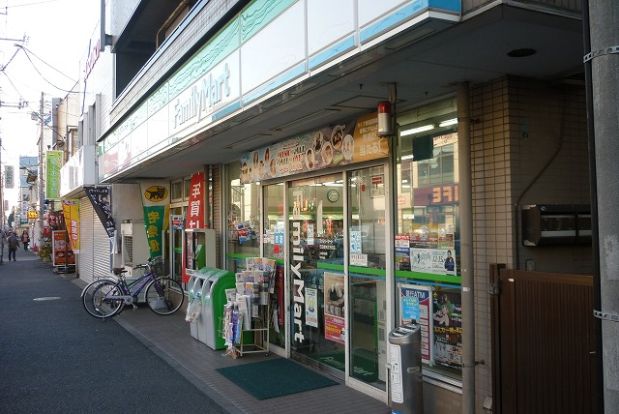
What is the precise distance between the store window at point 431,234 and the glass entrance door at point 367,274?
0.33 metres

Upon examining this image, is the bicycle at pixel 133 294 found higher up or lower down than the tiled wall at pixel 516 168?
lower down

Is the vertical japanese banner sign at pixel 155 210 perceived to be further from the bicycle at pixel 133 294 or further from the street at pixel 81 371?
the street at pixel 81 371

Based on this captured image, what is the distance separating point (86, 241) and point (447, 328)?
61.0 ft

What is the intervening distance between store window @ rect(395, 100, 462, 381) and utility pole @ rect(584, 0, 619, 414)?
9.24 feet

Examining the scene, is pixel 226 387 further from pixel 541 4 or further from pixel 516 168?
pixel 541 4

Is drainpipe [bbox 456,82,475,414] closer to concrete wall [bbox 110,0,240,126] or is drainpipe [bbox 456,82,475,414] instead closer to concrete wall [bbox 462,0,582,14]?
concrete wall [bbox 462,0,582,14]

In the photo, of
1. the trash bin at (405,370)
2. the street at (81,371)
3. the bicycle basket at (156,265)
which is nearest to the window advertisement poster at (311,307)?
the street at (81,371)

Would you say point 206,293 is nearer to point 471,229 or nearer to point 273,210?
point 273,210

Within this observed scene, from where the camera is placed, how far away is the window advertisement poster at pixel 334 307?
6.82 meters

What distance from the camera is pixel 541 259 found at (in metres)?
4.60

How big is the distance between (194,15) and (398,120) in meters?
3.72

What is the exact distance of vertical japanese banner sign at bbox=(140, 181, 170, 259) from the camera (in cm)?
1374

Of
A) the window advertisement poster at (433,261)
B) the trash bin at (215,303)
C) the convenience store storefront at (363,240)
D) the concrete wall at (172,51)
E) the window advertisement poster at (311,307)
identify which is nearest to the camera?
the window advertisement poster at (433,261)

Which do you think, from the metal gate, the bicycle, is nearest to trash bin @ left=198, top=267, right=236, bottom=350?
the bicycle
